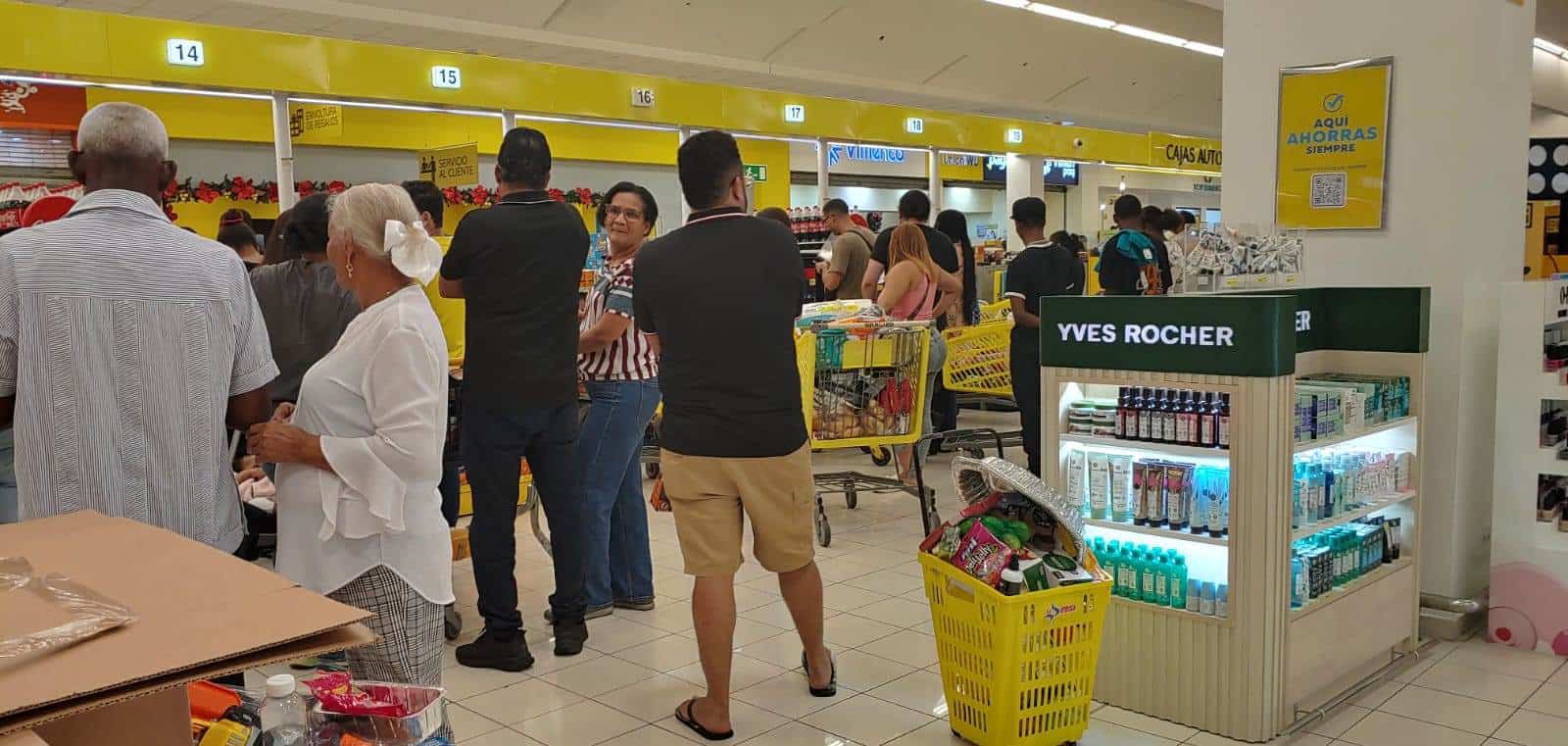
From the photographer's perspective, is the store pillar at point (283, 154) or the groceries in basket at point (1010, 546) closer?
the groceries in basket at point (1010, 546)

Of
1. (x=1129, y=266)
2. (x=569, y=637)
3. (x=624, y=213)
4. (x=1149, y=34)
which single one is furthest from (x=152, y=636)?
(x=1149, y=34)

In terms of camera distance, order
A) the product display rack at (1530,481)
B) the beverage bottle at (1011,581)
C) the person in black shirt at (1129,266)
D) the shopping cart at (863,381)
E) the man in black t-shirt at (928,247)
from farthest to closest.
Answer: the man in black t-shirt at (928,247) → the person in black shirt at (1129,266) → the shopping cart at (863,381) → the product display rack at (1530,481) → the beverage bottle at (1011,581)

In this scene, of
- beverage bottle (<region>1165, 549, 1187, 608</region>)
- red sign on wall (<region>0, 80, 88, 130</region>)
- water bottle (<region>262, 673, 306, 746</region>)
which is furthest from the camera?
red sign on wall (<region>0, 80, 88, 130</region>)

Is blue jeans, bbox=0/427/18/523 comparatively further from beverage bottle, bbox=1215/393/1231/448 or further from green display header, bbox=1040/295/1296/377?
beverage bottle, bbox=1215/393/1231/448

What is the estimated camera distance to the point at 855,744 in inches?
137

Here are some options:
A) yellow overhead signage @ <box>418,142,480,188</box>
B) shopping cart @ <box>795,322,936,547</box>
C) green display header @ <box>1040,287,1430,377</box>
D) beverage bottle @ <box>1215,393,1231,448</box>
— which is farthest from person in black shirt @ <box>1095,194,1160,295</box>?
yellow overhead signage @ <box>418,142,480,188</box>

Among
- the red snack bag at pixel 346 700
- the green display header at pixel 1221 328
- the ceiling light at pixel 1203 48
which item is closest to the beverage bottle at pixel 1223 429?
the green display header at pixel 1221 328

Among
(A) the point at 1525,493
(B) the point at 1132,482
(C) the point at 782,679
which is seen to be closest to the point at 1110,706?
(B) the point at 1132,482

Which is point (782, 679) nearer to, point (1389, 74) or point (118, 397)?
point (118, 397)

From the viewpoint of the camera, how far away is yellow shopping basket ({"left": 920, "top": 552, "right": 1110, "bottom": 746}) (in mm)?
3186

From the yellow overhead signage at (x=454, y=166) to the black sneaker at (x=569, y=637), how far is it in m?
3.76

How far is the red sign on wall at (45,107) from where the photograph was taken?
6746 mm

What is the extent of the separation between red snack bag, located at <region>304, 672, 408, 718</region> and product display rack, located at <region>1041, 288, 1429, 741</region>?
8.60 feet

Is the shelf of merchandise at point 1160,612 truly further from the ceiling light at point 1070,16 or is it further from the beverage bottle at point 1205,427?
the ceiling light at point 1070,16
